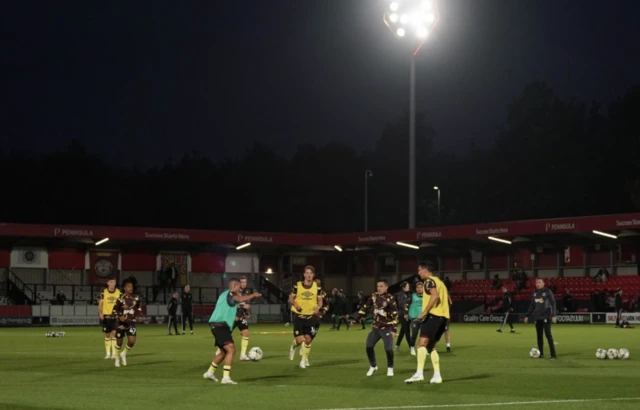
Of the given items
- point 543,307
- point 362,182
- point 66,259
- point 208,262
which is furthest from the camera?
point 362,182

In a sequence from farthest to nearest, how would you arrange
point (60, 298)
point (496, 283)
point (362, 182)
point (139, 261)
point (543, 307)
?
point (362, 182)
point (139, 261)
point (496, 283)
point (60, 298)
point (543, 307)

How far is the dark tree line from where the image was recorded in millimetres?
94625

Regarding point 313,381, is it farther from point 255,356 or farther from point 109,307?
point 109,307

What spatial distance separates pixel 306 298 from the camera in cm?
2253

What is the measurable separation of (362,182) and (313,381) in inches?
3850

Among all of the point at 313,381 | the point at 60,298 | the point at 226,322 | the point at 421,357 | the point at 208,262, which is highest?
the point at 208,262

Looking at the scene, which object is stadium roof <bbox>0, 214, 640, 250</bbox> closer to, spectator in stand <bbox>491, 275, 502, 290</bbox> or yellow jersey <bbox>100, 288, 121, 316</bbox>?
spectator in stand <bbox>491, 275, 502, 290</bbox>

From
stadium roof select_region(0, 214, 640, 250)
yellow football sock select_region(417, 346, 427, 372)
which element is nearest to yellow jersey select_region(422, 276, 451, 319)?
yellow football sock select_region(417, 346, 427, 372)

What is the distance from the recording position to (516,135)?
4144 inches

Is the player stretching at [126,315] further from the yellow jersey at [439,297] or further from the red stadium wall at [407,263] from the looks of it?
the red stadium wall at [407,263]

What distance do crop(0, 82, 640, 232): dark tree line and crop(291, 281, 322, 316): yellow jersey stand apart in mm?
68412

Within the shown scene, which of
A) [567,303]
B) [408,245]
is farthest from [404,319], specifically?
[408,245]

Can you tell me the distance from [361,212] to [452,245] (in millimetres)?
46739

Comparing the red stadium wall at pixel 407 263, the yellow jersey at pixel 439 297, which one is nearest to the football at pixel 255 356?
the yellow jersey at pixel 439 297
